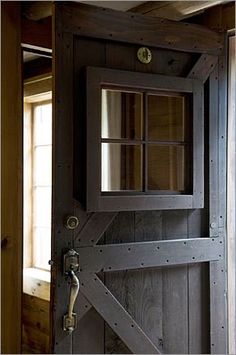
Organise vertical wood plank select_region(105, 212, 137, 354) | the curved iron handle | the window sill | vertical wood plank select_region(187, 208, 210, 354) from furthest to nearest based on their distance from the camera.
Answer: the window sill < vertical wood plank select_region(187, 208, 210, 354) < vertical wood plank select_region(105, 212, 137, 354) < the curved iron handle

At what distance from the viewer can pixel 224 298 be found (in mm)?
2273

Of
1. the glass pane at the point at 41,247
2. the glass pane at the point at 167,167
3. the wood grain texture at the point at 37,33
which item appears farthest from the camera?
the glass pane at the point at 41,247

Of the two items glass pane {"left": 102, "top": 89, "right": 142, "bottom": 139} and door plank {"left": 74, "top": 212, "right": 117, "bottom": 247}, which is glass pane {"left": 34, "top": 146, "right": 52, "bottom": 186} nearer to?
glass pane {"left": 102, "top": 89, "right": 142, "bottom": 139}

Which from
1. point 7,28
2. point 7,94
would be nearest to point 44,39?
point 7,28

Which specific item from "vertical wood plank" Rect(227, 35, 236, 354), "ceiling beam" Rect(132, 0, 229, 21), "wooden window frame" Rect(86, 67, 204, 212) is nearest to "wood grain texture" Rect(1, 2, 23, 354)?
"ceiling beam" Rect(132, 0, 229, 21)

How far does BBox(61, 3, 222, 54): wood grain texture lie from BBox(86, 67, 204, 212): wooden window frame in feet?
0.50

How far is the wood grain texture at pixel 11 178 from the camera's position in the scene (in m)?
2.54

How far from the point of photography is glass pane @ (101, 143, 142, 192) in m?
2.02

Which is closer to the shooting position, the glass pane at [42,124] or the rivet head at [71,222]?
the rivet head at [71,222]

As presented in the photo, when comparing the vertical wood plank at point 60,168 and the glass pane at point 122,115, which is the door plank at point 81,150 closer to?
the vertical wood plank at point 60,168

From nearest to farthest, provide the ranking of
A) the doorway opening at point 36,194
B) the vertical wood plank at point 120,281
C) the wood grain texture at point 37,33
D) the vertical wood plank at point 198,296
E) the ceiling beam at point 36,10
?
the vertical wood plank at point 120,281, the vertical wood plank at point 198,296, the ceiling beam at point 36,10, the wood grain texture at point 37,33, the doorway opening at point 36,194

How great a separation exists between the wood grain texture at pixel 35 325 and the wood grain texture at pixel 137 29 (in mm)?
2002

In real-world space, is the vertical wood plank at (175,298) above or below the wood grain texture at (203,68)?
below

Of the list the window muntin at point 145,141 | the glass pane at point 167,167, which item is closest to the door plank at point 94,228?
the window muntin at point 145,141
